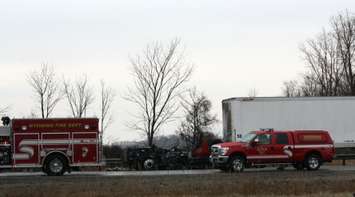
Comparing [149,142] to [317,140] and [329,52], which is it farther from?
[329,52]

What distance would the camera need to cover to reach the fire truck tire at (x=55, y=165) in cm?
3066

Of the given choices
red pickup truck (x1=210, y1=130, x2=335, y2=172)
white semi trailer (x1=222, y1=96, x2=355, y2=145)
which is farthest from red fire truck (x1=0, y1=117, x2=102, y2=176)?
white semi trailer (x1=222, y1=96, x2=355, y2=145)

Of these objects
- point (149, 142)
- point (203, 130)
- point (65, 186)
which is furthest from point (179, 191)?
point (203, 130)

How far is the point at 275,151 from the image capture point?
3133 centimetres

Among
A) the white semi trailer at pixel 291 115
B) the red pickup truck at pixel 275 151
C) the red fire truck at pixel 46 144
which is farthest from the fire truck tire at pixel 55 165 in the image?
the white semi trailer at pixel 291 115

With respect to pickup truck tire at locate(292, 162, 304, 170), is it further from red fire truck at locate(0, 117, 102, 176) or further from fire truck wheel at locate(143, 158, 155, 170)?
red fire truck at locate(0, 117, 102, 176)

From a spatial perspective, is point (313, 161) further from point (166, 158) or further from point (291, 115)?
point (166, 158)

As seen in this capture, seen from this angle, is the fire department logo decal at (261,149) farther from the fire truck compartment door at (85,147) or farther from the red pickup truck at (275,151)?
the fire truck compartment door at (85,147)

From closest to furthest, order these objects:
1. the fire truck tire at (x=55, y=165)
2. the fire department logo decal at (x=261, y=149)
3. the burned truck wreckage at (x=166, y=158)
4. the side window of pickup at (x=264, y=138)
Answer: the fire truck tire at (x=55, y=165)
the fire department logo decal at (x=261, y=149)
the side window of pickup at (x=264, y=138)
the burned truck wreckage at (x=166, y=158)

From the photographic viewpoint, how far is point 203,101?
2645 inches

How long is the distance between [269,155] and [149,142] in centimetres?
2275

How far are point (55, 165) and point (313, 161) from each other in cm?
1185

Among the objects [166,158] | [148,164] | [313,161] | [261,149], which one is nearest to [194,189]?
[261,149]

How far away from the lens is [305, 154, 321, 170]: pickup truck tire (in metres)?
31.6
